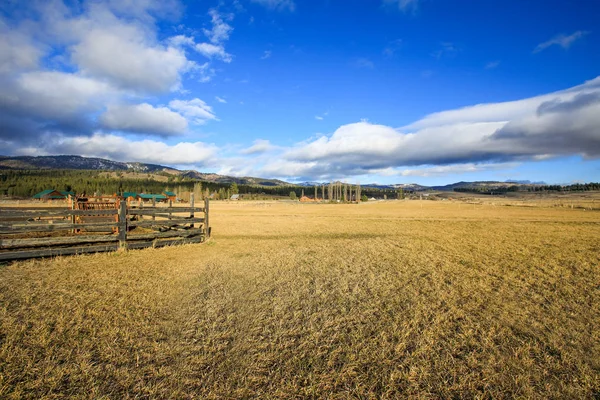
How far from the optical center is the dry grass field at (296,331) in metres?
3.79

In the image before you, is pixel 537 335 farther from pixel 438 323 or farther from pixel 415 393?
pixel 415 393

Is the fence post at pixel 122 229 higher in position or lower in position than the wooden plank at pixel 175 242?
Result: higher


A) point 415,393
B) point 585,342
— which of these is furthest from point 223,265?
point 585,342

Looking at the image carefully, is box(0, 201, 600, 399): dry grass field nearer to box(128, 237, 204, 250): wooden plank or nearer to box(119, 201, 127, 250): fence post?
box(119, 201, 127, 250): fence post

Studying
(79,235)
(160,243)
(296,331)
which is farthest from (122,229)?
(296,331)

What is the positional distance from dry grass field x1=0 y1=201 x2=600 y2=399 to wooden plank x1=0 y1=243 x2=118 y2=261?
0.47m

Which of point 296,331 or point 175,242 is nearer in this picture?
point 296,331

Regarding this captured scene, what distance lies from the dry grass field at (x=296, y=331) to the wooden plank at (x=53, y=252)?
0.47 meters

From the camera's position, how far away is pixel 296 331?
17.4 feet

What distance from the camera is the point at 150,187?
513ft

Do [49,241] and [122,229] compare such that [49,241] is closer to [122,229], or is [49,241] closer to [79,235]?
[79,235]

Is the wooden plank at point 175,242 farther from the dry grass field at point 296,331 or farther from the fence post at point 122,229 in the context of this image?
the dry grass field at point 296,331

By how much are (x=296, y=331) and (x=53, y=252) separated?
32.8 ft

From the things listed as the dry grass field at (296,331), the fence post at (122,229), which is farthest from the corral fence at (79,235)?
the dry grass field at (296,331)
